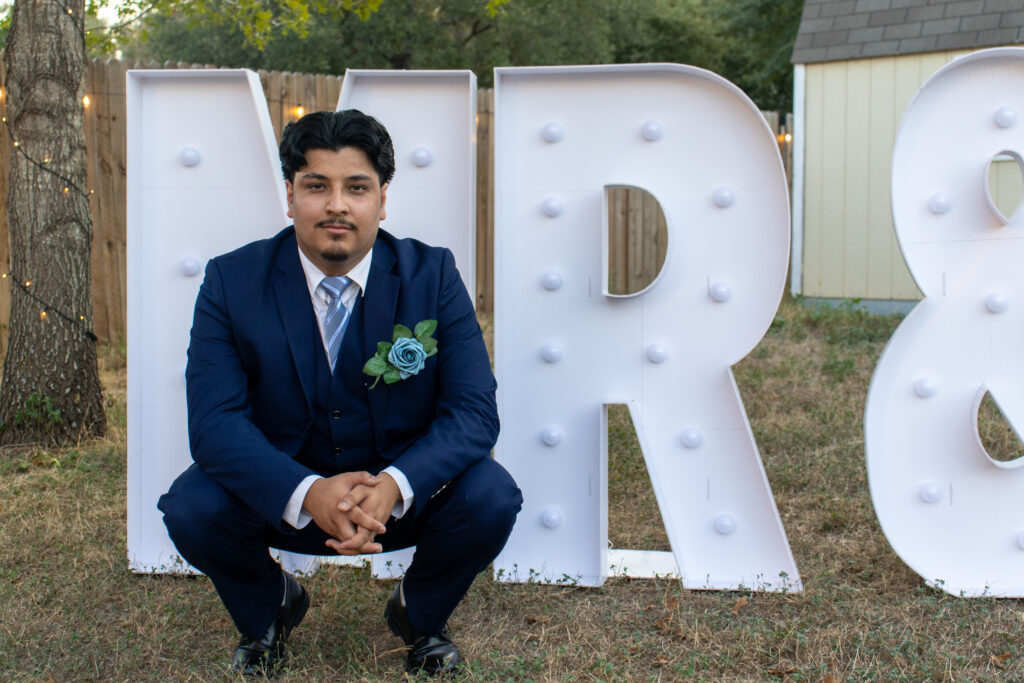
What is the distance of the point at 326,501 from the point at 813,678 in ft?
4.35

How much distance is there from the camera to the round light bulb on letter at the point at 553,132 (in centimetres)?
304

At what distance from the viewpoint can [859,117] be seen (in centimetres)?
885

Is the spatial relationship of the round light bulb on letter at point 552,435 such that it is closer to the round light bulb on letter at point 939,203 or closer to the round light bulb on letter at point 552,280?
the round light bulb on letter at point 552,280

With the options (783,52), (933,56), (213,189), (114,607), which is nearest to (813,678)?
(114,607)

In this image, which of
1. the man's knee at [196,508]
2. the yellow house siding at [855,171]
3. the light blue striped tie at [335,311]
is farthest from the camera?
the yellow house siding at [855,171]

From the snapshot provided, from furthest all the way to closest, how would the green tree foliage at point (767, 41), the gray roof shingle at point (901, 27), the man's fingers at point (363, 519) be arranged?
the green tree foliage at point (767, 41)
the gray roof shingle at point (901, 27)
the man's fingers at point (363, 519)

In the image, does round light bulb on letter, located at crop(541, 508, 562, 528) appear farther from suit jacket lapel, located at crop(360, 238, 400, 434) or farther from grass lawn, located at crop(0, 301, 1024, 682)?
suit jacket lapel, located at crop(360, 238, 400, 434)

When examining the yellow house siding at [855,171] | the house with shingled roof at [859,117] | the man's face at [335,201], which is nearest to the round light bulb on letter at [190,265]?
the man's face at [335,201]

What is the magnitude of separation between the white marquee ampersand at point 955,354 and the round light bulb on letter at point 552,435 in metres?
0.95

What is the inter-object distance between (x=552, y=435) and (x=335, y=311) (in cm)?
88

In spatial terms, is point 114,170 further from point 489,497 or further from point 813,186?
point 813,186

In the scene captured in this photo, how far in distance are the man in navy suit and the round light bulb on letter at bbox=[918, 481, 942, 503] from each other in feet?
4.45

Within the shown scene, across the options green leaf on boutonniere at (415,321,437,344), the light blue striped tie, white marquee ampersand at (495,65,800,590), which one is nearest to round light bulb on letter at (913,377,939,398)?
white marquee ampersand at (495,65,800,590)

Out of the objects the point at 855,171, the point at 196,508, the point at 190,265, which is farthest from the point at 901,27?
the point at 196,508
